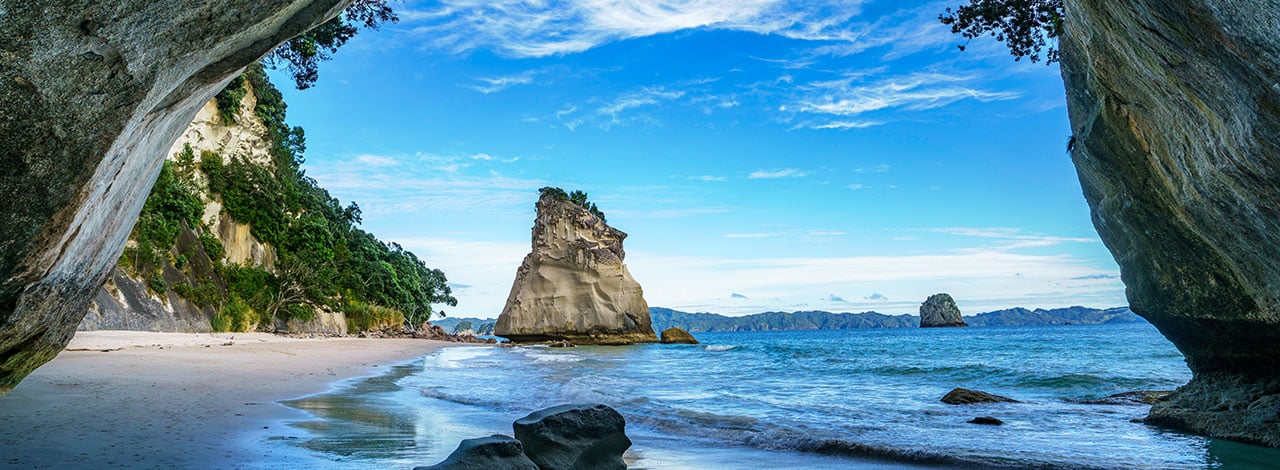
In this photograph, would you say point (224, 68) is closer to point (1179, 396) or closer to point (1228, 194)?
point (1228, 194)

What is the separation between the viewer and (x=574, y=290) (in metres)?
51.4

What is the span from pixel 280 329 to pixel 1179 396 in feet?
118

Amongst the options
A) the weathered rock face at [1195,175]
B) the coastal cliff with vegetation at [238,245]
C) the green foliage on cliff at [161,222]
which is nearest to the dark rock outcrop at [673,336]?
the coastal cliff with vegetation at [238,245]

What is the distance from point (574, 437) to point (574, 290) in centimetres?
4682

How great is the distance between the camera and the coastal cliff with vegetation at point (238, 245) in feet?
84.0

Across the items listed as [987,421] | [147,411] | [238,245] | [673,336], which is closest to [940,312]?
[673,336]

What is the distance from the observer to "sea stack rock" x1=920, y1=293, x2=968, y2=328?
409 ft

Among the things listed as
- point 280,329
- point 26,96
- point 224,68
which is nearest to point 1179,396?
point 224,68

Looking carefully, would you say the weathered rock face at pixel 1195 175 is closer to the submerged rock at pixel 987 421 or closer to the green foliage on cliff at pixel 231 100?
the submerged rock at pixel 987 421

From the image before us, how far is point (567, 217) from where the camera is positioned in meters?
52.9

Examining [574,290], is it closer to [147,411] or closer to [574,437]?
[147,411]

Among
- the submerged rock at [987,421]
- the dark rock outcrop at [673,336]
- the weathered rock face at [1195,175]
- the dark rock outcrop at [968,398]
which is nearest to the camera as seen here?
the weathered rock face at [1195,175]

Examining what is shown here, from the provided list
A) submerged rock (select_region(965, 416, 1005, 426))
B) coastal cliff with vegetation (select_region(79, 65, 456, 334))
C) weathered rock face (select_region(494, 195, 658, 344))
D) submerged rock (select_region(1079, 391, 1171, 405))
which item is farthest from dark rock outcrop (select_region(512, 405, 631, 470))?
weathered rock face (select_region(494, 195, 658, 344))

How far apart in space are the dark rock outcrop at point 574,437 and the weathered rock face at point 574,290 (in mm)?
45361
